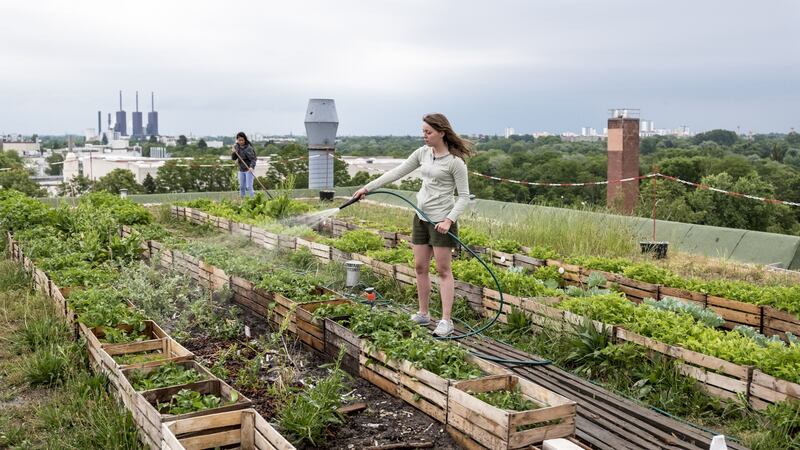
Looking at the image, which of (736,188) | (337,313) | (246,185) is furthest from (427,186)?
(736,188)

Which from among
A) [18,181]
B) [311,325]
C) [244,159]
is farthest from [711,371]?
[18,181]

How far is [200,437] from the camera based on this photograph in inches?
138

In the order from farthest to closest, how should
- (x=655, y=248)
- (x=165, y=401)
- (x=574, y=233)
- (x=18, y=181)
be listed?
(x=18, y=181) < (x=655, y=248) < (x=574, y=233) < (x=165, y=401)

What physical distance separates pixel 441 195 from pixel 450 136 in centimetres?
46

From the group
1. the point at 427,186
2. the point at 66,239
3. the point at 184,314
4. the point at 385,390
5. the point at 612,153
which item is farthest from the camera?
the point at 612,153

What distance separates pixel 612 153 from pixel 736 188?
14.2 metres

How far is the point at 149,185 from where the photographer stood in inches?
1048

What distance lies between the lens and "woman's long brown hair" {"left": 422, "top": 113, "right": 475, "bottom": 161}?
546 cm

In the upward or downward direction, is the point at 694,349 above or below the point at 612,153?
below

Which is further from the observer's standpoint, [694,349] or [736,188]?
[736,188]

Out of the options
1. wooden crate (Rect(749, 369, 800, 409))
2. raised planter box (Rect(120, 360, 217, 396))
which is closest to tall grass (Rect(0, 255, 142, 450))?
raised planter box (Rect(120, 360, 217, 396))

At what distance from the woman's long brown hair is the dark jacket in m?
8.66

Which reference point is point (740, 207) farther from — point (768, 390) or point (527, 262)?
point (768, 390)

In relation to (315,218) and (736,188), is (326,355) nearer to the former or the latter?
(315,218)
